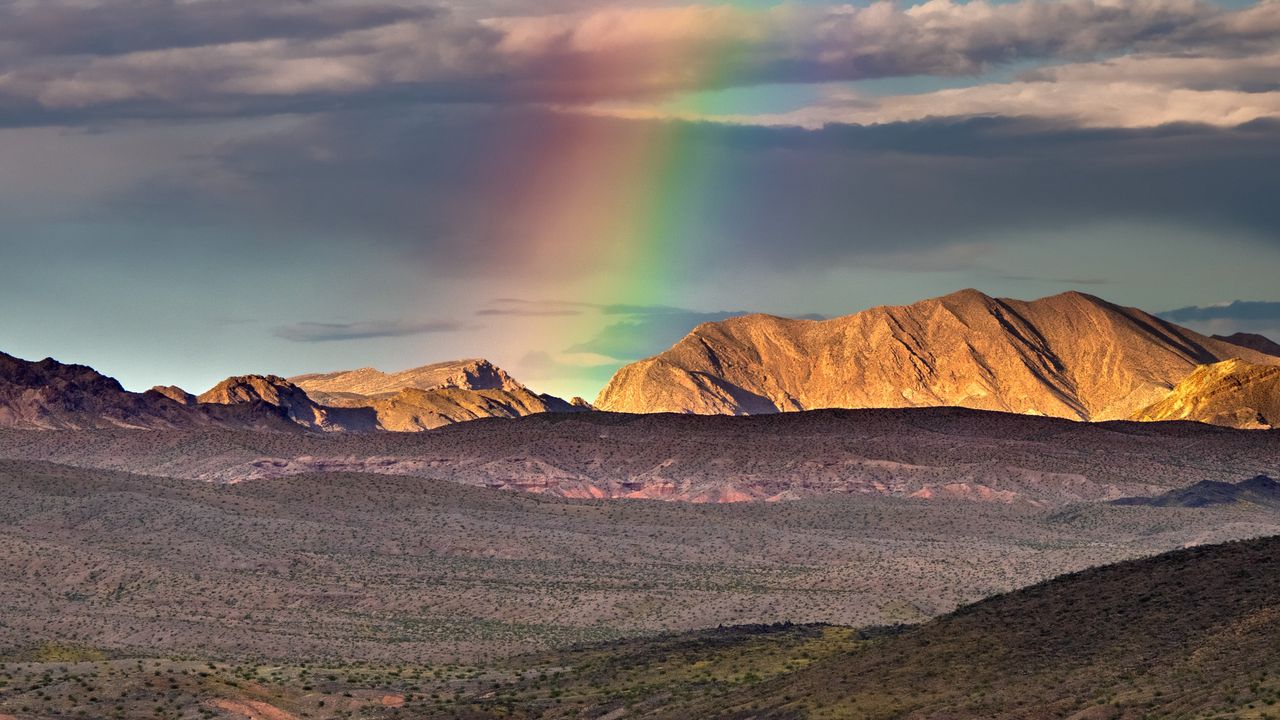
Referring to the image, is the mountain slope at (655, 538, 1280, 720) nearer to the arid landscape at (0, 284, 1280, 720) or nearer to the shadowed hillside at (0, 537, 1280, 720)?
the shadowed hillside at (0, 537, 1280, 720)

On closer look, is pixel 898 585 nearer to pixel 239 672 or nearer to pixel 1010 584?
pixel 1010 584

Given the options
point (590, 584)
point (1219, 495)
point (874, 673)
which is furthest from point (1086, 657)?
point (1219, 495)

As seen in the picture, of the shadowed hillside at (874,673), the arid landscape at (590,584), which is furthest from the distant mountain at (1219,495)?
the shadowed hillside at (874,673)

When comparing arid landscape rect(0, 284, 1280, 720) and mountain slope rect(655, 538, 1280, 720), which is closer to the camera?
mountain slope rect(655, 538, 1280, 720)

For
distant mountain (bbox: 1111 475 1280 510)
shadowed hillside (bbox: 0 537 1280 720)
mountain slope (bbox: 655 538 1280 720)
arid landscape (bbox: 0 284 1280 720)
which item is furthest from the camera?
distant mountain (bbox: 1111 475 1280 510)

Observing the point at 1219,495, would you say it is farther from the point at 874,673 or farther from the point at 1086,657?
the point at 1086,657

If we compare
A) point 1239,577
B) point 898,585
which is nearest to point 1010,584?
point 898,585

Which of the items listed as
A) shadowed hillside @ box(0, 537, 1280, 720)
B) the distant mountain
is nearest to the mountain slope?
shadowed hillside @ box(0, 537, 1280, 720)

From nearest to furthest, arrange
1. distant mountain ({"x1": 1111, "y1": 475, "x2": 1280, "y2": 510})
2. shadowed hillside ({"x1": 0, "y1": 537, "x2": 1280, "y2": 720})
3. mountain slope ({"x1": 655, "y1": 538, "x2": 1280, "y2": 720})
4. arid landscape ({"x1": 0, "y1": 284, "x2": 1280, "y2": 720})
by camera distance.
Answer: mountain slope ({"x1": 655, "y1": 538, "x2": 1280, "y2": 720}) < shadowed hillside ({"x1": 0, "y1": 537, "x2": 1280, "y2": 720}) < arid landscape ({"x1": 0, "y1": 284, "x2": 1280, "y2": 720}) < distant mountain ({"x1": 1111, "y1": 475, "x2": 1280, "y2": 510})

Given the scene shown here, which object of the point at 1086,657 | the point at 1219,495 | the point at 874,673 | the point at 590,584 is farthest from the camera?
the point at 1219,495
